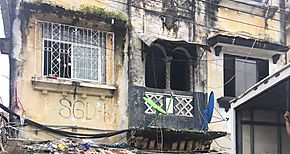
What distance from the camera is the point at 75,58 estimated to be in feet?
39.1

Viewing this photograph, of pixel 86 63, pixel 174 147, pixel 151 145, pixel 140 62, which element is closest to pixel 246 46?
pixel 140 62

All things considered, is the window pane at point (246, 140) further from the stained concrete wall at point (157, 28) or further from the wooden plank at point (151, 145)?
the stained concrete wall at point (157, 28)

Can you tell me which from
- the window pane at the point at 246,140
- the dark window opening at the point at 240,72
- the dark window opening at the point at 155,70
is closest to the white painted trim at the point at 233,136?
the window pane at the point at 246,140

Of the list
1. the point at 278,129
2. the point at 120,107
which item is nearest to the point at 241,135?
the point at 278,129

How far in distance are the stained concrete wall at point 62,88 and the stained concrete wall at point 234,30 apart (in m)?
2.47

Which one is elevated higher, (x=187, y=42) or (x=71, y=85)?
(x=187, y=42)

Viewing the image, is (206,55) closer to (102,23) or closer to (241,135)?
(102,23)

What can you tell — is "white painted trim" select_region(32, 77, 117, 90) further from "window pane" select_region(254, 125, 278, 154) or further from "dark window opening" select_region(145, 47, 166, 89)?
"window pane" select_region(254, 125, 278, 154)

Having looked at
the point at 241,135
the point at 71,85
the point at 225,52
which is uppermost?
the point at 225,52

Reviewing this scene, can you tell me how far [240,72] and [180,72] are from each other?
5.35 ft

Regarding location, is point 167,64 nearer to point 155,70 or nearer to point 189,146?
point 155,70

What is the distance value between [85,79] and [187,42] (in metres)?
2.57

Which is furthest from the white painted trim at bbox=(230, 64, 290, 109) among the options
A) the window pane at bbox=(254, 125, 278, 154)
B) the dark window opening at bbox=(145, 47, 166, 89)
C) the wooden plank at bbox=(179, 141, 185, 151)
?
the dark window opening at bbox=(145, 47, 166, 89)

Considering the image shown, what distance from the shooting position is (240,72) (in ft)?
45.2
